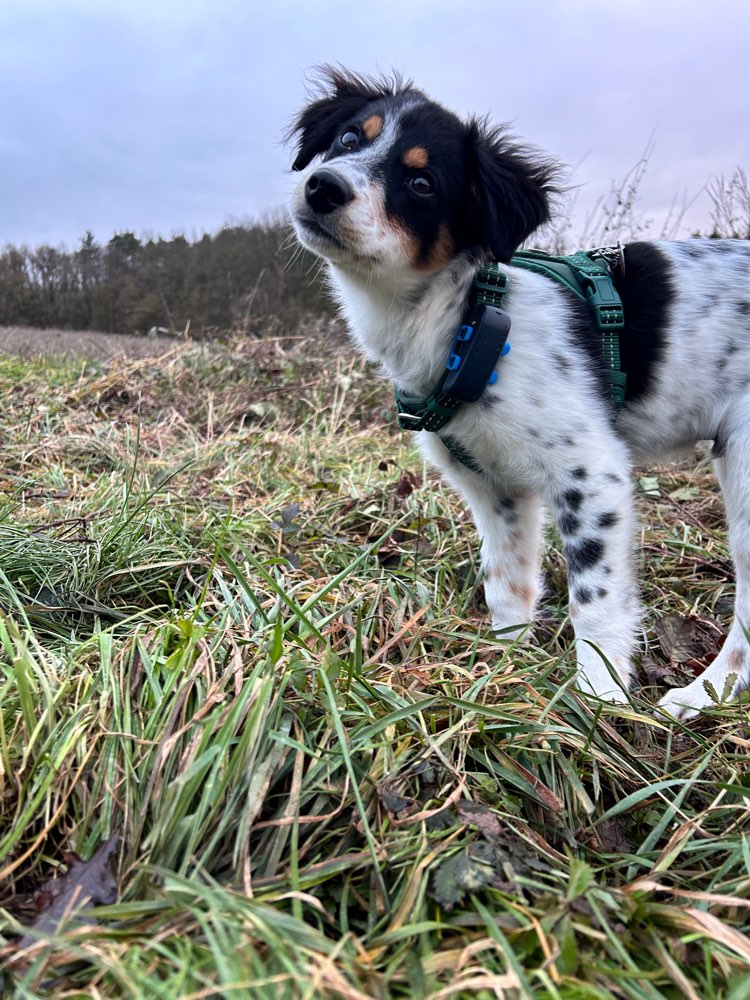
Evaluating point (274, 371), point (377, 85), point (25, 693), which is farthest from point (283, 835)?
point (274, 371)

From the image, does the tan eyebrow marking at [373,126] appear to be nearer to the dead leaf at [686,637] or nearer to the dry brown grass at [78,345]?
the dead leaf at [686,637]

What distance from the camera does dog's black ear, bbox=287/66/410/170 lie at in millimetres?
2838

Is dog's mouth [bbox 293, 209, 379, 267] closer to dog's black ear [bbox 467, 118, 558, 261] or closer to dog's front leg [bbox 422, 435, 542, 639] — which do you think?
dog's black ear [bbox 467, 118, 558, 261]

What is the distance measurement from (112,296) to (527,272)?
29.6 feet

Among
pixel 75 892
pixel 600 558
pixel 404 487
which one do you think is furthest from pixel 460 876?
pixel 404 487

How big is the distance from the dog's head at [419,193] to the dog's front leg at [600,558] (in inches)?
30.5

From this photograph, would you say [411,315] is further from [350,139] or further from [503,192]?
[350,139]

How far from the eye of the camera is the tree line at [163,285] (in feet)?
29.1

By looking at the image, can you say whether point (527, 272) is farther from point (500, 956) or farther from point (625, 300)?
point (500, 956)

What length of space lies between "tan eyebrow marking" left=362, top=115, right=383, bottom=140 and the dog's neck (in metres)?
0.45

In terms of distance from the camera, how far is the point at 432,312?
2.45 m

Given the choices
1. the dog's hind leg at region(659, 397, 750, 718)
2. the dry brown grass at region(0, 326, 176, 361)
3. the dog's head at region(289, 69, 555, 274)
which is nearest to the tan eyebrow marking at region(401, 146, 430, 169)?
the dog's head at region(289, 69, 555, 274)

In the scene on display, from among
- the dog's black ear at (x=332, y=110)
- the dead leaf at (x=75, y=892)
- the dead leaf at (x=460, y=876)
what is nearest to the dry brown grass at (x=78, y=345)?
the dog's black ear at (x=332, y=110)

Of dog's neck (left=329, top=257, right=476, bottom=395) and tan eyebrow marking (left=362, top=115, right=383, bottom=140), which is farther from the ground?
tan eyebrow marking (left=362, top=115, right=383, bottom=140)
